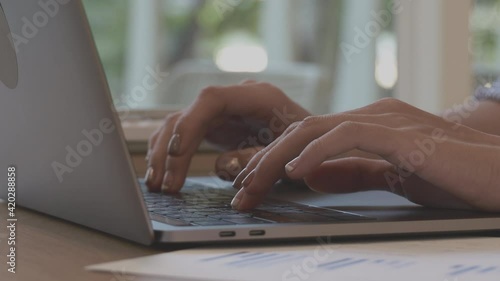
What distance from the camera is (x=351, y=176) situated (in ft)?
2.68

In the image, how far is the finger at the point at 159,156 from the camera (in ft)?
3.21

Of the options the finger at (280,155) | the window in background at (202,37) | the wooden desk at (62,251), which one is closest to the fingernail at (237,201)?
the finger at (280,155)

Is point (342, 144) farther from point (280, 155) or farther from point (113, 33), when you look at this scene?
point (113, 33)

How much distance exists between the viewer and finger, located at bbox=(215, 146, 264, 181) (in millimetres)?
1029

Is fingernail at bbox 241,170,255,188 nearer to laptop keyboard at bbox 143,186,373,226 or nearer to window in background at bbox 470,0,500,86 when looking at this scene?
laptop keyboard at bbox 143,186,373,226

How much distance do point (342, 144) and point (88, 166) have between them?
0.67ft

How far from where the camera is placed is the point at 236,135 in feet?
3.87

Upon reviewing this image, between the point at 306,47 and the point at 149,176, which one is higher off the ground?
the point at 306,47

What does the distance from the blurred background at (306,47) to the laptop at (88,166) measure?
1.31 meters

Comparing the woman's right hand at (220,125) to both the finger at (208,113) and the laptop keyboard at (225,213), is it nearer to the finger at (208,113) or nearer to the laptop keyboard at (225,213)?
the finger at (208,113)

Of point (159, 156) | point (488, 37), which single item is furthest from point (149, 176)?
point (488, 37)

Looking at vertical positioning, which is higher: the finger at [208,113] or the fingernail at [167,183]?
the finger at [208,113]

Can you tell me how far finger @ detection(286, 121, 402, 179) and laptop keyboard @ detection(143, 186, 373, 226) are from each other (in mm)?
40

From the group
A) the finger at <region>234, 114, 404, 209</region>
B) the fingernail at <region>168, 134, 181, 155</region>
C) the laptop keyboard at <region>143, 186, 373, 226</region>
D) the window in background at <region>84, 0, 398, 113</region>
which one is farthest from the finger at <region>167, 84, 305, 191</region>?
the window in background at <region>84, 0, 398, 113</region>
